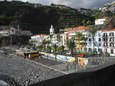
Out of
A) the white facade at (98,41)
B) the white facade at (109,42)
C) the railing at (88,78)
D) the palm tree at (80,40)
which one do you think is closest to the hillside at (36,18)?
the palm tree at (80,40)

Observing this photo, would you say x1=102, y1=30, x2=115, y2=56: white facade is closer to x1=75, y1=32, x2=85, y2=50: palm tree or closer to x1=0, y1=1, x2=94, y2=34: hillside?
x1=75, y1=32, x2=85, y2=50: palm tree

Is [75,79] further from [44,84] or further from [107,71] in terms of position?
[107,71]

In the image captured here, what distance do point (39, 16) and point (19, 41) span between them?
4554 cm

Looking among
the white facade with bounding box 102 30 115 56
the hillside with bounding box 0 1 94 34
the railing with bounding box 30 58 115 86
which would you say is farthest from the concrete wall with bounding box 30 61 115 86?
the hillside with bounding box 0 1 94 34

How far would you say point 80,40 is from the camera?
68875 mm

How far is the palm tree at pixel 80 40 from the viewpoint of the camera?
68.2m

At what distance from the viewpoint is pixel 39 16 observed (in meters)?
177

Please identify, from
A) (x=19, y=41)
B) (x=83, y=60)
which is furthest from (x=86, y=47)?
(x=19, y=41)

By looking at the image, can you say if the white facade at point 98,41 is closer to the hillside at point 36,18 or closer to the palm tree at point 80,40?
the palm tree at point 80,40

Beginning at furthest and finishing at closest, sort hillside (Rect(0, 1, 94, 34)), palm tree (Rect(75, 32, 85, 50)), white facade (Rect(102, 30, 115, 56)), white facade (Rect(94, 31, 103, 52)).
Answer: hillside (Rect(0, 1, 94, 34)), palm tree (Rect(75, 32, 85, 50)), white facade (Rect(94, 31, 103, 52)), white facade (Rect(102, 30, 115, 56))

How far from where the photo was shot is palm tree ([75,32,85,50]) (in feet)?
224

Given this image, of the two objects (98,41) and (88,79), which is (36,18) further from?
(88,79)

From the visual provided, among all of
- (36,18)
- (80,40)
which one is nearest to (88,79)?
(80,40)

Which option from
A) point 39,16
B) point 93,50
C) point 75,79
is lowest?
point 93,50
